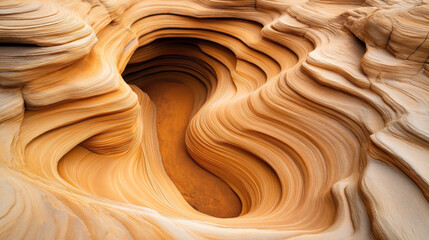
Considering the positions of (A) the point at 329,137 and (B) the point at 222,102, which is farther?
(B) the point at 222,102

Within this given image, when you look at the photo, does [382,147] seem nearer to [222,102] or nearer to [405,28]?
[405,28]

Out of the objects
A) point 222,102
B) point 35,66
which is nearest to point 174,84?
point 222,102

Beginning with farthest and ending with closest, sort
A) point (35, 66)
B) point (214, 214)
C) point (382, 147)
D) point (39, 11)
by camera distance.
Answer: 1. point (214, 214)
2. point (39, 11)
3. point (35, 66)
4. point (382, 147)

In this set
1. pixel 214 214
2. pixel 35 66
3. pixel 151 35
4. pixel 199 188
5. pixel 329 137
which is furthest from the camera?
pixel 151 35

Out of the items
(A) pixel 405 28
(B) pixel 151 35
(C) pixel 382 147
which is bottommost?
(B) pixel 151 35

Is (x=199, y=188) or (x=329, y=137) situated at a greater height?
(x=329, y=137)

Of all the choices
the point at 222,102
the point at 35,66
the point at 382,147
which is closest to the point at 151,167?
the point at 222,102

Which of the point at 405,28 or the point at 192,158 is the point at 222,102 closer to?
the point at 192,158
